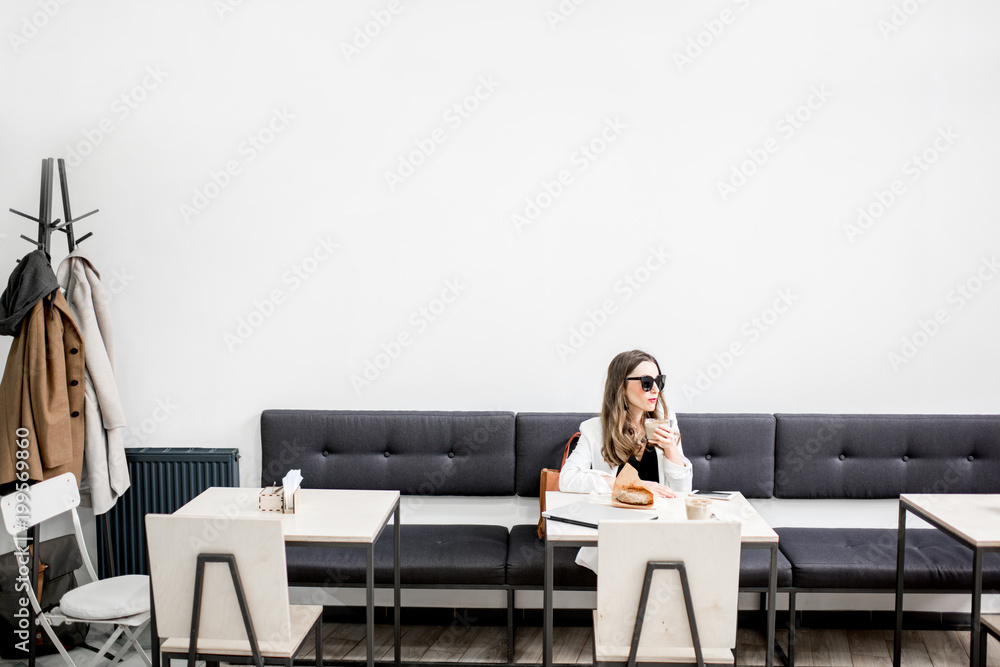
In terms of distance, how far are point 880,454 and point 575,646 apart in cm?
159

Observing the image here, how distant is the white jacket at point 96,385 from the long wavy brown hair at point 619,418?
2.11m

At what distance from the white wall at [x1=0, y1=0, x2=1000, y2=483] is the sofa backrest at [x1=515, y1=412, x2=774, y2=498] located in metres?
0.16

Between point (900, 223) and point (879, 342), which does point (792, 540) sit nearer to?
point (879, 342)

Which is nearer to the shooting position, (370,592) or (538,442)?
(370,592)

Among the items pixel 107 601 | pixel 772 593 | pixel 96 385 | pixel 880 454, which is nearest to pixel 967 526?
pixel 772 593

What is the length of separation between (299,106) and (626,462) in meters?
2.18

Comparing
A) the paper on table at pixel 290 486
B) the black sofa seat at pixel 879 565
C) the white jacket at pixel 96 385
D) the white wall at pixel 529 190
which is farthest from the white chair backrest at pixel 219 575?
the black sofa seat at pixel 879 565

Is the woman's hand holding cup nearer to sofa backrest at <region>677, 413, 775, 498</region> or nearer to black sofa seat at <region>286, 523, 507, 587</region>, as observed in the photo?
sofa backrest at <region>677, 413, 775, 498</region>

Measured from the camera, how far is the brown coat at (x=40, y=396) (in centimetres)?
280

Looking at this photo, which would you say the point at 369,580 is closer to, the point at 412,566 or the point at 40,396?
the point at 412,566

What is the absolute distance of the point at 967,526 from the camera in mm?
2258

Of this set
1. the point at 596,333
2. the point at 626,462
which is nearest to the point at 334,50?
the point at 596,333

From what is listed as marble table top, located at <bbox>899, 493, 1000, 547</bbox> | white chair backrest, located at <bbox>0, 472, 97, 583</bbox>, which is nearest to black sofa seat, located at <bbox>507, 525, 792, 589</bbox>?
marble table top, located at <bbox>899, 493, 1000, 547</bbox>

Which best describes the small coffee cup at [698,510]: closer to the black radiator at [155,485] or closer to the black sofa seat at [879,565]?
the black sofa seat at [879,565]
